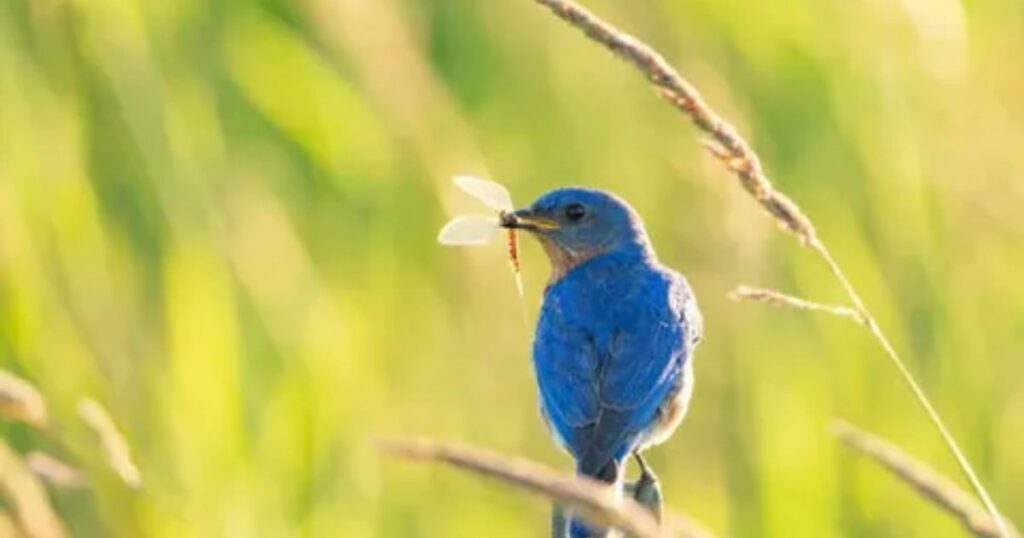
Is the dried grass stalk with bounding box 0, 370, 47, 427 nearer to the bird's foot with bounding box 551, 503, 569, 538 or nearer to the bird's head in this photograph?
the bird's foot with bounding box 551, 503, 569, 538

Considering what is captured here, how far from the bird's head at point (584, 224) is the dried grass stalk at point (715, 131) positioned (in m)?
0.80

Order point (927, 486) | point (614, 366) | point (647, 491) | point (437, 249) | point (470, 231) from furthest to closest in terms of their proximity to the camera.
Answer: point (437, 249)
point (614, 366)
point (647, 491)
point (470, 231)
point (927, 486)

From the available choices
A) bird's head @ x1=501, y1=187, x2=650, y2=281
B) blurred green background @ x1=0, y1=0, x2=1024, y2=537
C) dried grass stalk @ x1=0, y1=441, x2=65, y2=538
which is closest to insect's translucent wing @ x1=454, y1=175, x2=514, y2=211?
dried grass stalk @ x1=0, y1=441, x2=65, y2=538

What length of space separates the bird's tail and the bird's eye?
24.5 inches

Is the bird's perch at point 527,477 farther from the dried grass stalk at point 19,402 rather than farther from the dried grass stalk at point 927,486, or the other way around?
the dried grass stalk at point 19,402

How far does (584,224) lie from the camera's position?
284 centimetres

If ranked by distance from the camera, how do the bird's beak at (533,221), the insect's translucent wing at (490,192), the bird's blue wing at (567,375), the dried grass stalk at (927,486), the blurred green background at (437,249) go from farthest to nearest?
the blurred green background at (437,249) → the bird's beak at (533,221) → the bird's blue wing at (567,375) → the insect's translucent wing at (490,192) → the dried grass stalk at (927,486)

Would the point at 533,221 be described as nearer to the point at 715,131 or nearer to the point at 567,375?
the point at 567,375

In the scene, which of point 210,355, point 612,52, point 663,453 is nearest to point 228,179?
point 210,355

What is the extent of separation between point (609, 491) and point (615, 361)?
0.93 ft

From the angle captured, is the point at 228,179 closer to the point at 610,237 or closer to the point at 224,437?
the point at 224,437

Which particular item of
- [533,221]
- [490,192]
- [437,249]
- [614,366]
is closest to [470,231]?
[490,192]

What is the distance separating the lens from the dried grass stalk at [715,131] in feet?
6.00

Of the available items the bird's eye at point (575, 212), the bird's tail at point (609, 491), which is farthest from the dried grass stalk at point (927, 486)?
the bird's eye at point (575, 212)
